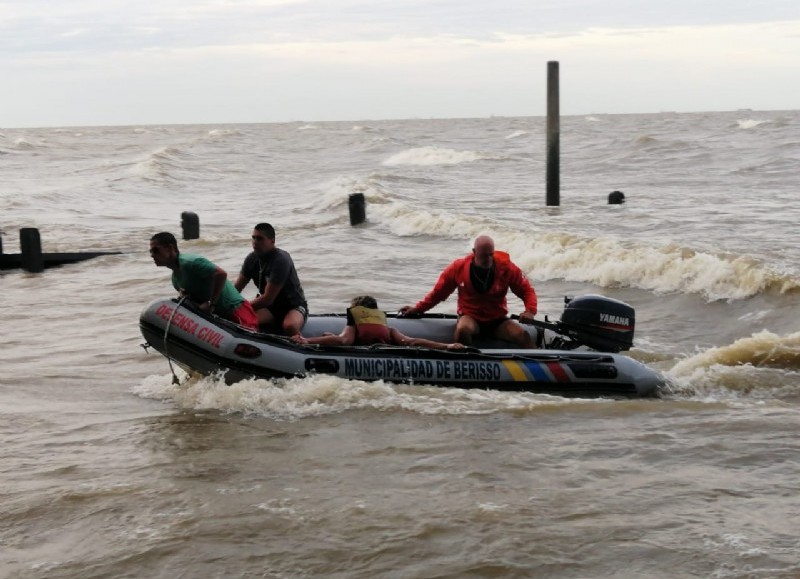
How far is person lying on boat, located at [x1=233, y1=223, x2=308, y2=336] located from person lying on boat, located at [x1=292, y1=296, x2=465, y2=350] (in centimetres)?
24

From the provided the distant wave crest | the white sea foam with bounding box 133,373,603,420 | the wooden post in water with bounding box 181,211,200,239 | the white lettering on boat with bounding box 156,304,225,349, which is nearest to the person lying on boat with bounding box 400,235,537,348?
the white sea foam with bounding box 133,373,603,420

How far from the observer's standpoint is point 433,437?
7688 mm

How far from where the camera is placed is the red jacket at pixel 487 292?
953 centimetres

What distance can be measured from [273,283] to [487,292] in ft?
6.02

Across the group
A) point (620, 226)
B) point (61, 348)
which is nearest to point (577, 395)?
point (61, 348)

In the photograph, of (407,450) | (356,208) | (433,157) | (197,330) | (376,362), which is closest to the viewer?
(407,450)

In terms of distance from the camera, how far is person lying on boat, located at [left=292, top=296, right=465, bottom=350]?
915 centimetres

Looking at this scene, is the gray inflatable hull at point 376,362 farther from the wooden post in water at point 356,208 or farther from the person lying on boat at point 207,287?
the wooden post in water at point 356,208

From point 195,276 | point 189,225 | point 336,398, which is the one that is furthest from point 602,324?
point 189,225

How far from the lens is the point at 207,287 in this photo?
344 inches

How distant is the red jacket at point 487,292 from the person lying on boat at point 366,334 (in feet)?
1.70

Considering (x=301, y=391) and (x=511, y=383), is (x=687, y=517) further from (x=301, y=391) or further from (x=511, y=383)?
(x=301, y=391)

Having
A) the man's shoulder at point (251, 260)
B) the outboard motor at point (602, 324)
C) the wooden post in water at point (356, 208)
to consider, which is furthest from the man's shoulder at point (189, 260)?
the wooden post in water at point (356, 208)

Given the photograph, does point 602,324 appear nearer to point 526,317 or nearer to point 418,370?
point 526,317
